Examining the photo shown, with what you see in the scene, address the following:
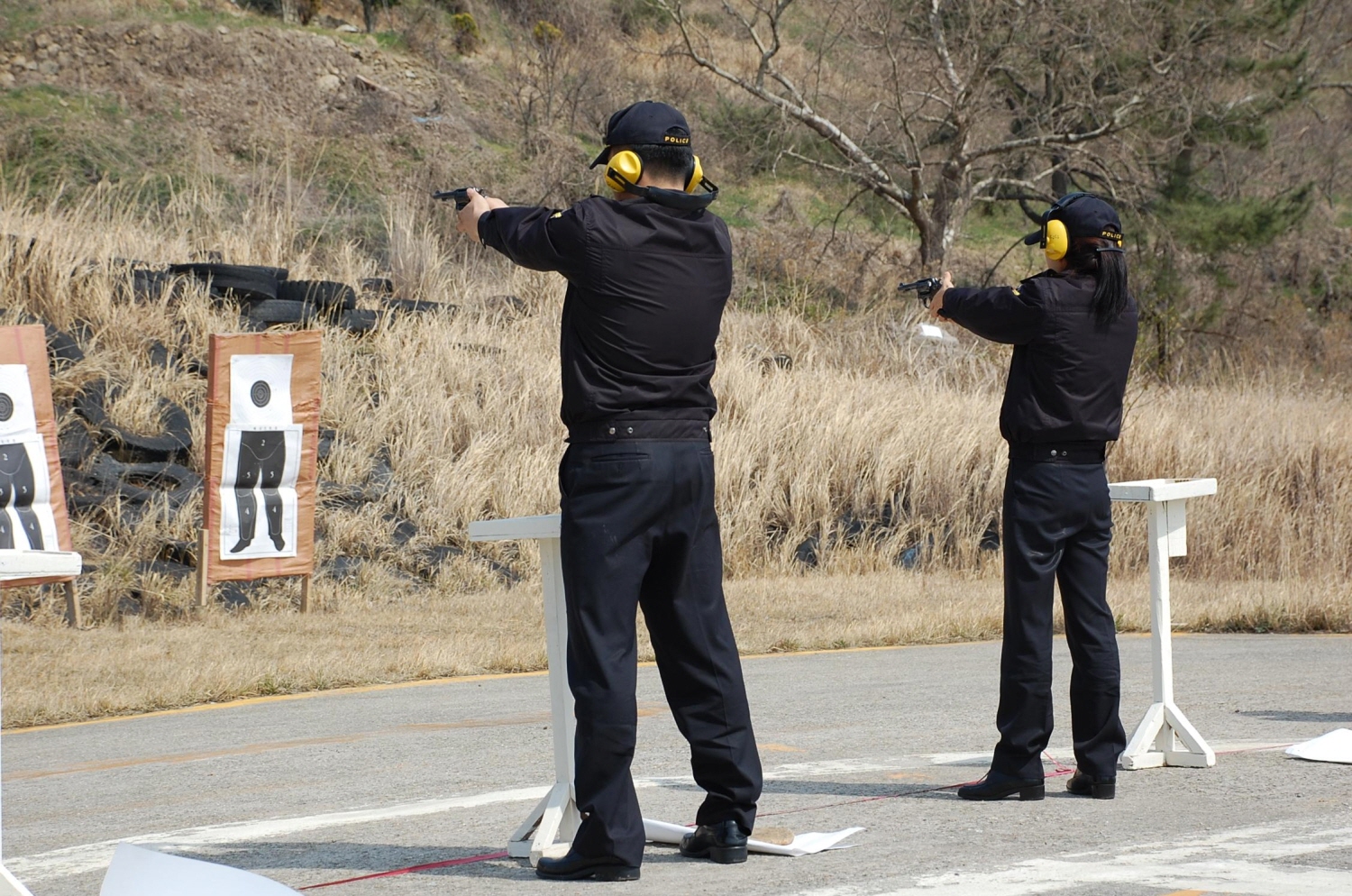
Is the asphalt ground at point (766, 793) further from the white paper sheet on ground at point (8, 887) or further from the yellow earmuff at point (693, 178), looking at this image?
the yellow earmuff at point (693, 178)

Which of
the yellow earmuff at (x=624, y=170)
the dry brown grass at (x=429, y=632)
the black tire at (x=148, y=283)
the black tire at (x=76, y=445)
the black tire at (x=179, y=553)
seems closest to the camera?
the yellow earmuff at (x=624, y=170)

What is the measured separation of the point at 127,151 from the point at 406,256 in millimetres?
11285

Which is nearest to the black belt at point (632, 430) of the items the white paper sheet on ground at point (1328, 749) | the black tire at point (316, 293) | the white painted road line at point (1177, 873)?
the white painted road line at point (1177, 873)

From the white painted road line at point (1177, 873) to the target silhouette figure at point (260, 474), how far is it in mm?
8807

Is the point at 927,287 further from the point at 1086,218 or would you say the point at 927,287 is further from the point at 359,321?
the point at 359,321

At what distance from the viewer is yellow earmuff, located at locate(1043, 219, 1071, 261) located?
229 inches

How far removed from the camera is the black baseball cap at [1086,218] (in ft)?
19.0

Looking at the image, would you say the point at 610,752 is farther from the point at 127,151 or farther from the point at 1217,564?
the point at 127,151

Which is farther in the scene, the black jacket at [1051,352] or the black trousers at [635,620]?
the black jacket at [1051,352]

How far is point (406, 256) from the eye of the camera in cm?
2062

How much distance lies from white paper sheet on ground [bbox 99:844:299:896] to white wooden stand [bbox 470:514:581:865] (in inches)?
43.7

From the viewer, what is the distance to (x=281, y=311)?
1716 cm

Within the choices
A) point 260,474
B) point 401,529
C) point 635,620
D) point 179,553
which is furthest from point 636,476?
point 401,529

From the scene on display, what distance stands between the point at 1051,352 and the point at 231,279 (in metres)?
13.2
